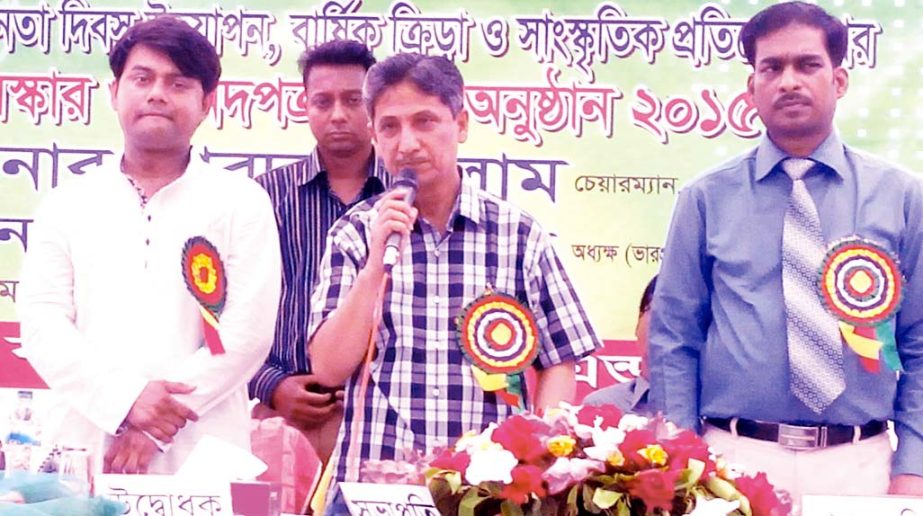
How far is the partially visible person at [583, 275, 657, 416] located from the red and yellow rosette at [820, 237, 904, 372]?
424 millimetres

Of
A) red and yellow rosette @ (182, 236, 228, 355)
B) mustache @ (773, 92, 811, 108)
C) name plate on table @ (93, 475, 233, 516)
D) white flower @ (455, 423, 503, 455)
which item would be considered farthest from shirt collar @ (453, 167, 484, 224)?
white flower @ (455, 423, 503, 455)

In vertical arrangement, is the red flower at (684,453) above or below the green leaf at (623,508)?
above

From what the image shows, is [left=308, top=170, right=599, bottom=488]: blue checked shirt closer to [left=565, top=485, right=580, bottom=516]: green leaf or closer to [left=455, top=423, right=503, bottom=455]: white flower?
[left=455, top=423, right=503, bottom=455]: white flower

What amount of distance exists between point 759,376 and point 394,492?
3.95 ft

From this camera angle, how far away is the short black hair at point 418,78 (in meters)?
3.36

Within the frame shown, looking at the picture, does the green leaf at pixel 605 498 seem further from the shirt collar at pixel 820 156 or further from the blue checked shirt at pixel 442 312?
the shirt collar at pixel 820 156

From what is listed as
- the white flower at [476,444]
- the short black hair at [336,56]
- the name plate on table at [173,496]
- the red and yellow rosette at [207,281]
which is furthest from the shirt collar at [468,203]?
the white flower at [476,444]

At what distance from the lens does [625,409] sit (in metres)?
3.46

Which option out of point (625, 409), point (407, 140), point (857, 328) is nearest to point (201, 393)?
point (407, 140)

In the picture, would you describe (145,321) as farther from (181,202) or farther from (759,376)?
(759,376)

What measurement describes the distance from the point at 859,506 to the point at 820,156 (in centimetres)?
117

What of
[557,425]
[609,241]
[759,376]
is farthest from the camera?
[609,241]

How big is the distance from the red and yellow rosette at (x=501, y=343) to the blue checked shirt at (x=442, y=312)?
3 centimetres

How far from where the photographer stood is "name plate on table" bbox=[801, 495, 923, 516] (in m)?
2.35
